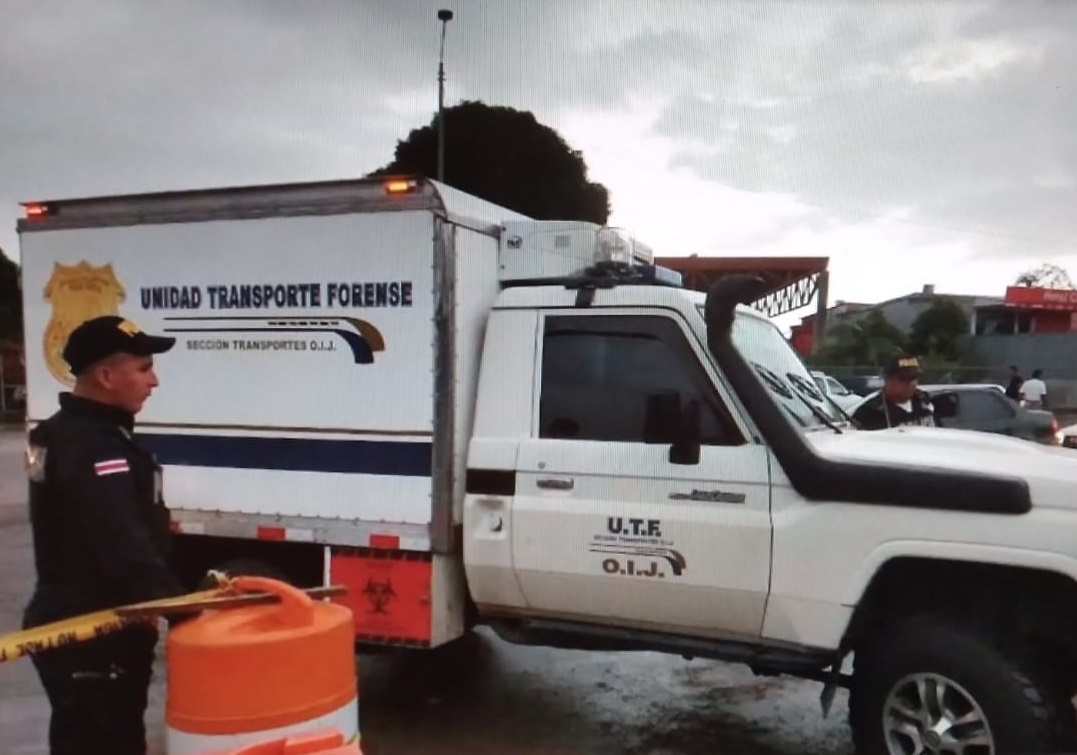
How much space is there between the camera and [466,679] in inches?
240

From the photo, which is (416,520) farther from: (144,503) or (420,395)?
(144,503)

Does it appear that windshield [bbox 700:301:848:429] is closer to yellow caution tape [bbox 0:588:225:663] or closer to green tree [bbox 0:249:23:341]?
yellow caution tape [bbox 0:588:225:663]

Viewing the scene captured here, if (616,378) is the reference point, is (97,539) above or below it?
below

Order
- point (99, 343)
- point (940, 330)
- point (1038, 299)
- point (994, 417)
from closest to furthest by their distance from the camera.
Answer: point (99, 343) → point (994, 417) → point (940, 330) → point (1038, 299)

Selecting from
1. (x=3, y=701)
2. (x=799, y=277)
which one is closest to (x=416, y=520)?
(x=3, y=701)

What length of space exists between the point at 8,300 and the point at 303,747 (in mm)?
37617

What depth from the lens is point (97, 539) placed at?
107 inches

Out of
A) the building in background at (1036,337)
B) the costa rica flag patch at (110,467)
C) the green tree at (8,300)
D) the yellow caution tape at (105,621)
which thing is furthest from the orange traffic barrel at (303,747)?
the green tree at (8,300)

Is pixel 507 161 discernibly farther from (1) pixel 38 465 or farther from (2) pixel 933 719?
(1) pixel 38 465

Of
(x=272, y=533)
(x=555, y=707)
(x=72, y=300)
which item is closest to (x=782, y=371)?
(x=555, y=707)

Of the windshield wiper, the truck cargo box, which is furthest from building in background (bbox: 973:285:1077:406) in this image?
the truck cargo box

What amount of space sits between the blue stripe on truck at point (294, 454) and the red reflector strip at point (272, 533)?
1.01 feet

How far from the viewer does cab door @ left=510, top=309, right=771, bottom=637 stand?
4.31m

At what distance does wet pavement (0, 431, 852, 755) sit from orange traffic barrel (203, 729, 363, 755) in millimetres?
2761
